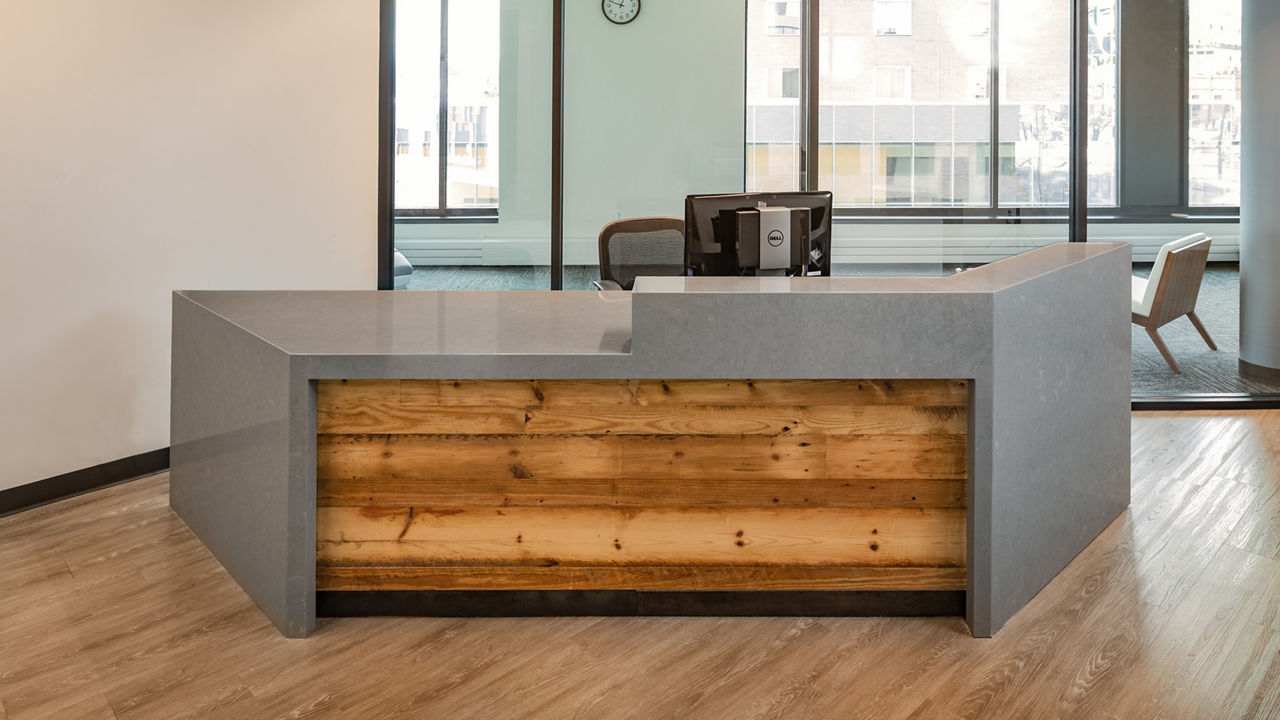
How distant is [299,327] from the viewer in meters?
2.74

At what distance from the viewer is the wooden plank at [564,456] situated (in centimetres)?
245

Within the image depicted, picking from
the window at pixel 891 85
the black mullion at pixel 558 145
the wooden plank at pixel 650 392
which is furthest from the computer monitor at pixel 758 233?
the window at pixel 891 85

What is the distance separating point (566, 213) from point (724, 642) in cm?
322

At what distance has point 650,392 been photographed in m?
2.42

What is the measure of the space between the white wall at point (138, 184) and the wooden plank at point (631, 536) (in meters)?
1.80

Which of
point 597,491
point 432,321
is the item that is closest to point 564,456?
point 597,491

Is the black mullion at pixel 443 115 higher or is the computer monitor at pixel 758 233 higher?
the black mullion at pixel 443 115

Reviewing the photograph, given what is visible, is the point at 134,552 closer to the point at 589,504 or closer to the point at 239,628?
the point at 239,628

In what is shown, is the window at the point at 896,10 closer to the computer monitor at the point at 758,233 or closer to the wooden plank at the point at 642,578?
the computer monitor at the point at 758,233

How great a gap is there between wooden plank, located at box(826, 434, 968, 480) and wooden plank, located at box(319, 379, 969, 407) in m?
0.10

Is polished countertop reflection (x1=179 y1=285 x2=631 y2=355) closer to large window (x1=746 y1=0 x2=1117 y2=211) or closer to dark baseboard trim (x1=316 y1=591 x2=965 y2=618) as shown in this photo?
dark baseboard trim (x1=316 y1=591 x2=965 y2=618)

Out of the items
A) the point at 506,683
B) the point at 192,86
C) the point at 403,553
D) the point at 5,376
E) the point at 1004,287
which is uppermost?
the point at 192,86

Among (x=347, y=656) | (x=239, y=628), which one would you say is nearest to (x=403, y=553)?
(x=347, y=656)

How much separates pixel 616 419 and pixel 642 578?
434 mm
